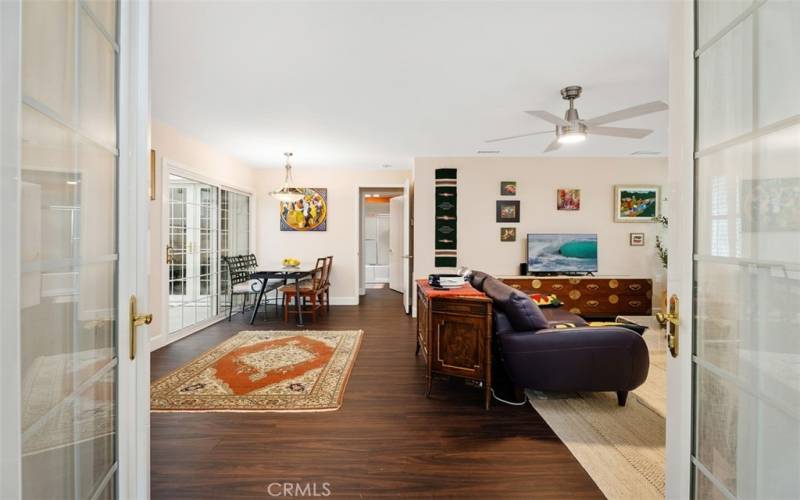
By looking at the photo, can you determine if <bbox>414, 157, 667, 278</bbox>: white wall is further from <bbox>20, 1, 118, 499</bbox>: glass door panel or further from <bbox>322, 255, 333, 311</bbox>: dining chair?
<bbox>20, 1, 118, 499</bbox>: glass door panel

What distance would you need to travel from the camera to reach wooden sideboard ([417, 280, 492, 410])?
2500 mm

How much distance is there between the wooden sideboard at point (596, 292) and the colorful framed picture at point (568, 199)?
1.18 meters

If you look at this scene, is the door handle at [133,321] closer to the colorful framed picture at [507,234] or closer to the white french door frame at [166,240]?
the white french door frame at [166,240]

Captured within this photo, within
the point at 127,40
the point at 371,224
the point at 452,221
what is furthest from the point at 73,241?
the point at 371,224

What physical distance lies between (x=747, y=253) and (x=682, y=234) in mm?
199

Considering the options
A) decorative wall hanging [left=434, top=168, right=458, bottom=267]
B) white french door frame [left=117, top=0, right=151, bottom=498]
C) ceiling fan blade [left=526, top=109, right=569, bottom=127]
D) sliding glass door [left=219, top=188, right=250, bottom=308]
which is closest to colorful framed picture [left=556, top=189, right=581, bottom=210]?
decorative wall hanging [left=434, top=168, right=458, bottom=267]

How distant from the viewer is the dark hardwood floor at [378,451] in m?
1.75

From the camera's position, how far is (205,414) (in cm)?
245

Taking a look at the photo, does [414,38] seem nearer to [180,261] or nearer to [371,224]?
[180,261]

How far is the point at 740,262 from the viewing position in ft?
2.82

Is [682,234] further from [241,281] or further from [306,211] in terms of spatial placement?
[306,211]

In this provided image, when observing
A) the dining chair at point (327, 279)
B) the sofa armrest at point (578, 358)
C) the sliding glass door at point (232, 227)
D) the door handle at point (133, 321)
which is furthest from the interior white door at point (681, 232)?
the sliding glass door at point (232, 227)

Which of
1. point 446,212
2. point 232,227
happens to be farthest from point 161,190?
point 446,212

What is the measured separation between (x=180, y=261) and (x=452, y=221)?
391 centimetres
